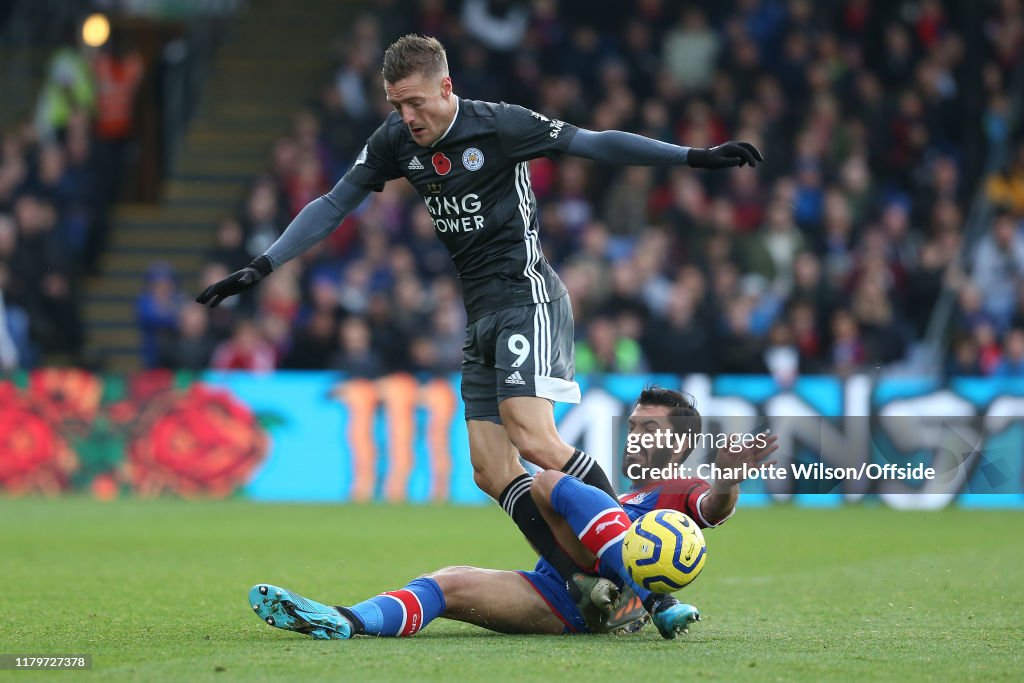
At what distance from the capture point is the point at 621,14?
61.7 ft

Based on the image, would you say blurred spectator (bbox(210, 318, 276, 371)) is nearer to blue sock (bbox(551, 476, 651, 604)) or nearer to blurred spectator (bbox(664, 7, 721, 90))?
blurred spectator (bbox(664, 7, 721, 90))

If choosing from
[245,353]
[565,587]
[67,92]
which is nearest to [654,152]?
[565,587]

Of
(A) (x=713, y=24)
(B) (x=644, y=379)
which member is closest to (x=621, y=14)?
(A) (x=713, y=24)

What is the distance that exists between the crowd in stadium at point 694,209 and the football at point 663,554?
904 centimetres

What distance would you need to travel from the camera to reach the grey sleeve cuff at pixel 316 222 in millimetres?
6566

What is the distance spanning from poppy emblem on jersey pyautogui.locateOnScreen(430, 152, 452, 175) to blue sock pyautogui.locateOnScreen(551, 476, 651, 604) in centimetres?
141

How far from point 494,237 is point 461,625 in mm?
1664

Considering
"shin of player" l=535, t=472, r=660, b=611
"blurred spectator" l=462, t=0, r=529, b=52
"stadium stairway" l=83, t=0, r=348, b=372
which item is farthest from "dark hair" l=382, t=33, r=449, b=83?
"blurred spectator" l=462, t=0, r=529, b=52

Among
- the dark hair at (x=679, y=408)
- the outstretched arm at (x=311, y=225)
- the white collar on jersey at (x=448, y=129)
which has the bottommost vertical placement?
the dark hair at (x=679, y=408)

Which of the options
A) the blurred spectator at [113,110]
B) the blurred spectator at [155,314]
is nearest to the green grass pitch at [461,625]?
the blurred spectator at [155,314]

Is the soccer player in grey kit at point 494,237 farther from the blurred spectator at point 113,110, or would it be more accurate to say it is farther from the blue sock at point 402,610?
the blurred spectator at point 113,110

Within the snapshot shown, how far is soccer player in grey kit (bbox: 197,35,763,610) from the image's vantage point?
242 inches

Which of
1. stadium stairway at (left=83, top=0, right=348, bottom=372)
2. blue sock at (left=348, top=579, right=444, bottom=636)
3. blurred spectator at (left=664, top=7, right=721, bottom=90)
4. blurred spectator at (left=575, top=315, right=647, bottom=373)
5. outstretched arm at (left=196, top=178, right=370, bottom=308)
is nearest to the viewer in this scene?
blue sock at (left=348, top=579, right=444, bottom=636)

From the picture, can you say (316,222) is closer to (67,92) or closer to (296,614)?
(296,614)
